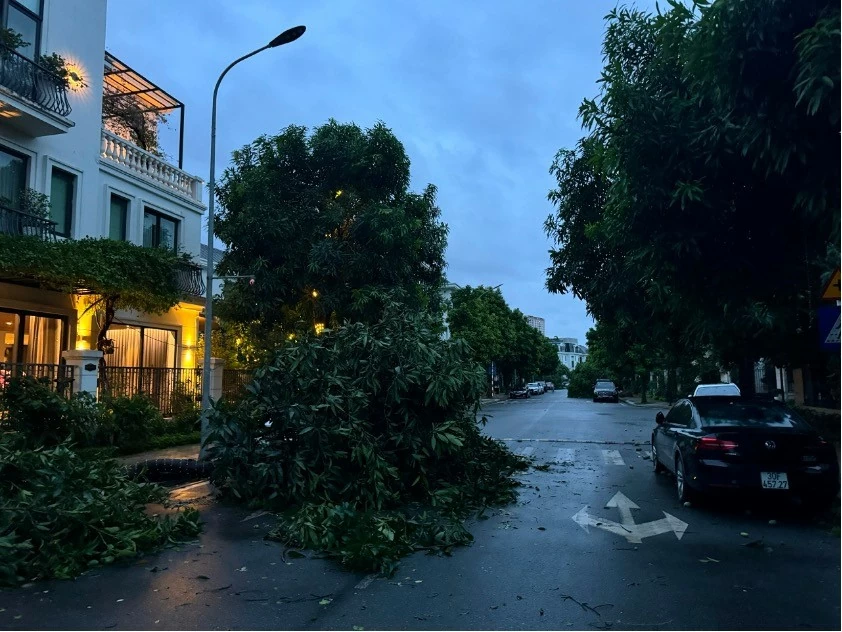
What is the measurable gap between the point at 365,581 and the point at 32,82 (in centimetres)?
1361

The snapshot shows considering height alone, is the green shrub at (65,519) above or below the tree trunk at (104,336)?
below

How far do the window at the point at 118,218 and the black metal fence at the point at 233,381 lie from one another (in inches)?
187

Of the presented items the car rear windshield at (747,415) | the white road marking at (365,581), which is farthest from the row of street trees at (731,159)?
the white road marking at (365,581)

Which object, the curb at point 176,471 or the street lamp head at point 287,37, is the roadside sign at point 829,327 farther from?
the street lamp head at point 287,37

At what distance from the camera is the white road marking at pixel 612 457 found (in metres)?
13.6

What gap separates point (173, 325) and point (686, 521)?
1675cm

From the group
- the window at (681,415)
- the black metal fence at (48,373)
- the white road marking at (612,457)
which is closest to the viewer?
the window at (681,415)

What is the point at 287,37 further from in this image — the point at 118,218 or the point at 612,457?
the point at 612,457

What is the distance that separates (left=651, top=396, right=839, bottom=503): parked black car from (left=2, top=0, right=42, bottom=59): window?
15654 mm

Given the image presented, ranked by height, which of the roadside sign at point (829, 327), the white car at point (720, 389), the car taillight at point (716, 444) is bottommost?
the car taillight at point (716, 444)

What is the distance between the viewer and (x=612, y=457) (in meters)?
14.4

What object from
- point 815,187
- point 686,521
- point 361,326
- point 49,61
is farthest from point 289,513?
point 49,61

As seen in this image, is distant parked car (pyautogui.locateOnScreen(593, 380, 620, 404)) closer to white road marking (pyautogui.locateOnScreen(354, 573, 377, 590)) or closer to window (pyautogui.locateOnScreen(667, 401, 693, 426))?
window (pyautogui.locateOnScreen(667, 401, 693, 426))

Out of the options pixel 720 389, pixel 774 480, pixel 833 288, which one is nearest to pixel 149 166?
pixel 774 480
